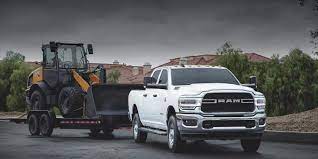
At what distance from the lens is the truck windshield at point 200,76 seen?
14516mm

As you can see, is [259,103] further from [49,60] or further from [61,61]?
[49,60]

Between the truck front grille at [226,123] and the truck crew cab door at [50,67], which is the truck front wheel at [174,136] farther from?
the truck crew cab door at [50,67]

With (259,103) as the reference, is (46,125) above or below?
below

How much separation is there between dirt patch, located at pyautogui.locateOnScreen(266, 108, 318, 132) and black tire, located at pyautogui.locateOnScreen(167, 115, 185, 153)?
6524 mm

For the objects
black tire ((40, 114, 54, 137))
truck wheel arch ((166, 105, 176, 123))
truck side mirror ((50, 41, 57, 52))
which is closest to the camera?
truck wheel arch ((166, 105, 176, 123))

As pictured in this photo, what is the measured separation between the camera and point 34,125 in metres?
21.7

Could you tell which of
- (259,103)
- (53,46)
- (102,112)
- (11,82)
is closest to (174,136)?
(259,103)

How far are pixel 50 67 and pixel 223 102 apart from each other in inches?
446

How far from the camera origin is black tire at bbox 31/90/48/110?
22453 millimetres

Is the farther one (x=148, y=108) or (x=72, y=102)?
(x=72, y=102)

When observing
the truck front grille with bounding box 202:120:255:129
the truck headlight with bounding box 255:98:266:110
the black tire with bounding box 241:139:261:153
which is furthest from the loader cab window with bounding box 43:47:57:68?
the truck headlight with bounding box 255:98:266:110

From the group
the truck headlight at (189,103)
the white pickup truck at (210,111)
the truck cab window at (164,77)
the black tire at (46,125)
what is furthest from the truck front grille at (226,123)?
the black tire at (46,125)

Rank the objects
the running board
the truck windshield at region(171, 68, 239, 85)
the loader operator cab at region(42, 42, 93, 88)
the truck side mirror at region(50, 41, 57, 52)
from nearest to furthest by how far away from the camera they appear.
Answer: the truck windshield at region(171, 68, 239, 85) → the running board → the truck side mirror at region(50, 41, 57, 52) → the loader operator cab at region(42, 42, 93, 88)

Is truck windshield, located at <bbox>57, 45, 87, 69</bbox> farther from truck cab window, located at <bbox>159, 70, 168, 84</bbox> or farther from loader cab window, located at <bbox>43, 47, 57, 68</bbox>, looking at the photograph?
truck cab window, located at <bbox>159, 70, 168, 84</bbox>
